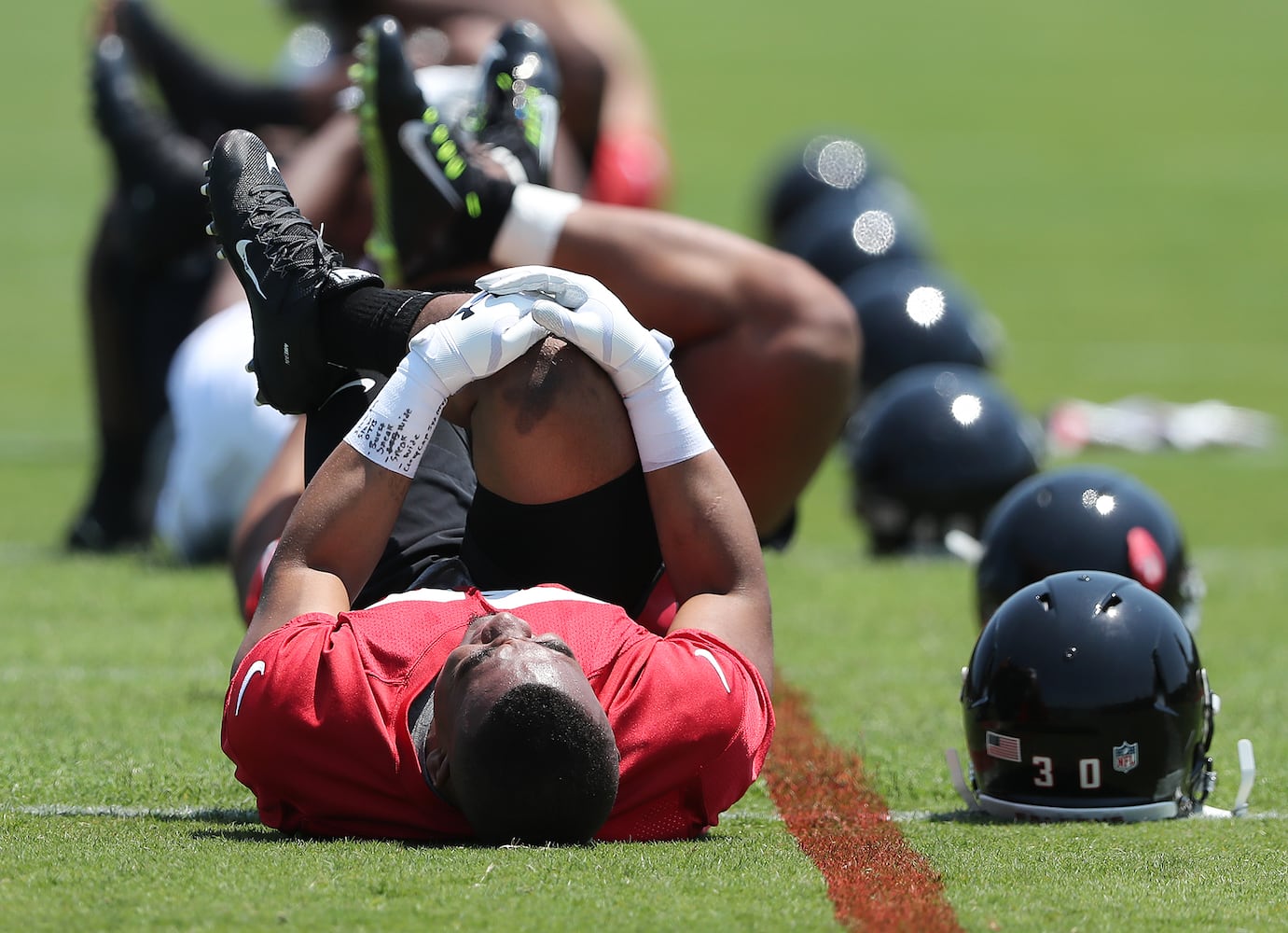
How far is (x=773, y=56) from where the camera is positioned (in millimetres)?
28109

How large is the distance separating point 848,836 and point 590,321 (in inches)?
40.8

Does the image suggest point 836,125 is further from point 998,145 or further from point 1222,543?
point 1222,543

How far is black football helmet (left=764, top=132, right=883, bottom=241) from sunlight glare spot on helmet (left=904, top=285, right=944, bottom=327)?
359 cm

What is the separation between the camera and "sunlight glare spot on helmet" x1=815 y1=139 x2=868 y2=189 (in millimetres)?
12625

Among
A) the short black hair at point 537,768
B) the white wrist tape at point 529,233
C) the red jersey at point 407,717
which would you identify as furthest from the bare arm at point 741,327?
the short black hair at point 537,768

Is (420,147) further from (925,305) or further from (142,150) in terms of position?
(925,305)

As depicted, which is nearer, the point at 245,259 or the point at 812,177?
the point at 245,259

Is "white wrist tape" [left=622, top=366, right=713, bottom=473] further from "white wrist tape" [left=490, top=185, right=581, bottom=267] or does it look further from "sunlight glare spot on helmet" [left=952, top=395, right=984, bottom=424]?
"sunlight glare spot on helmet" [left=952, top=395, right=984, bottom=424]

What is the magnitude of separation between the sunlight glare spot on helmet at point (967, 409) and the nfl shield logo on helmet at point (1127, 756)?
3645mm

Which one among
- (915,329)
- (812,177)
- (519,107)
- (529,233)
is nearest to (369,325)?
(529,233)

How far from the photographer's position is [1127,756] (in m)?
3.53

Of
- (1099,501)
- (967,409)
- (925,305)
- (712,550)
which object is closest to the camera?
(712,550)

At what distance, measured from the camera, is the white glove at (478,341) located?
3.38 m

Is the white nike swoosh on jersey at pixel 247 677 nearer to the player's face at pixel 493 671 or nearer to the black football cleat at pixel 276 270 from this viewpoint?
the player's face at pixel 493 671
